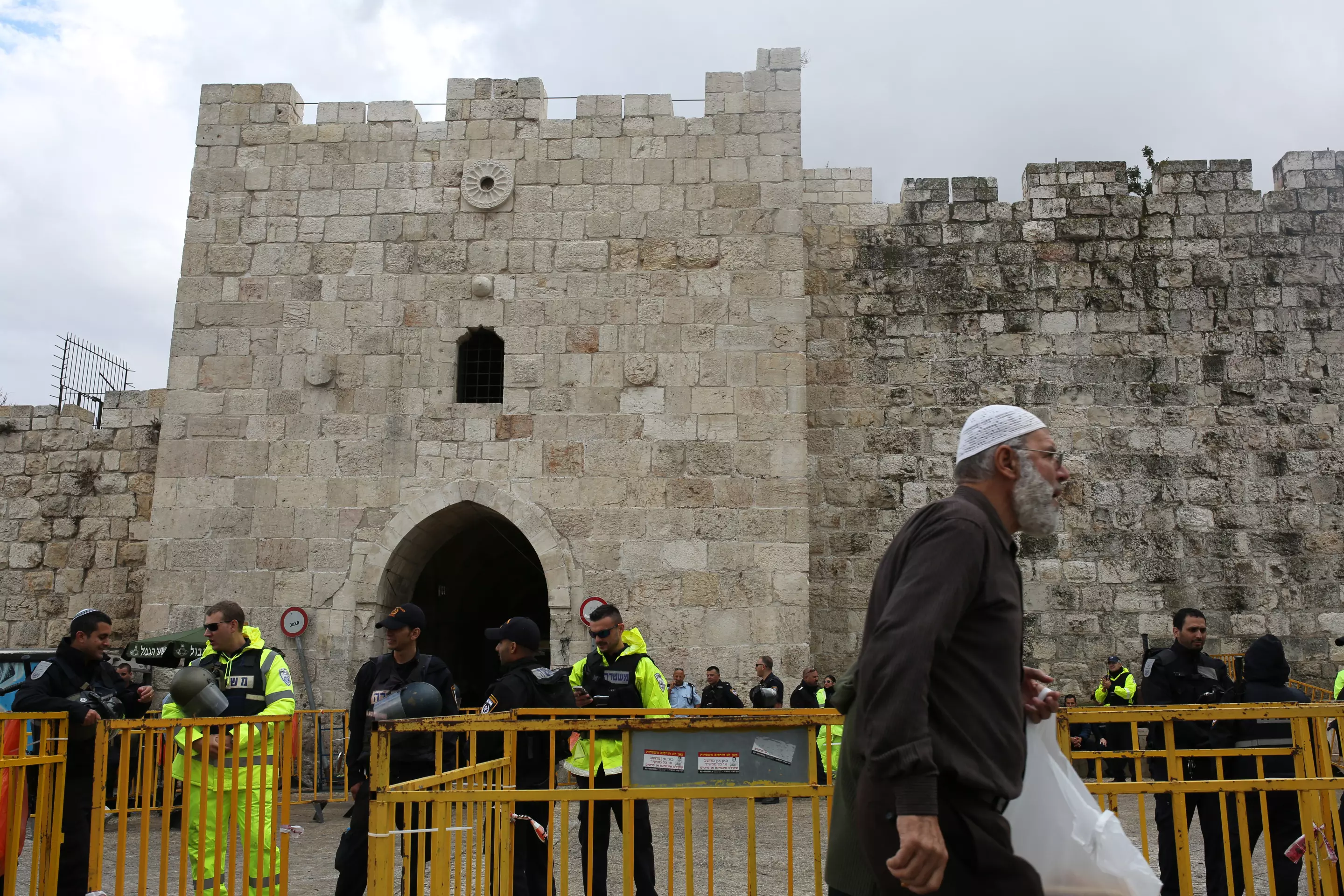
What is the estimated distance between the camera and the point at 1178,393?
11.2 meters

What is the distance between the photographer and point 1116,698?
29.2 feet

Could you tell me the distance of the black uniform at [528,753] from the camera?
16.9ft

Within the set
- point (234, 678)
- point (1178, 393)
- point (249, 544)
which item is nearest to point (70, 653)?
point (234, 678)

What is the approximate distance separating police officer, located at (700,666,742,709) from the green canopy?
4.25 m

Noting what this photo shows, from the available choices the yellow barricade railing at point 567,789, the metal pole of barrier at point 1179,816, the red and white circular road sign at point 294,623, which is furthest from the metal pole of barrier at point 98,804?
the red and white circular road sign at point 294,623

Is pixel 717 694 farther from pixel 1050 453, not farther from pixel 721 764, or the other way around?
pixel 1050 453

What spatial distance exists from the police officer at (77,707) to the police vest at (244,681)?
1.88ft

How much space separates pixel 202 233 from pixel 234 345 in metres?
1.22

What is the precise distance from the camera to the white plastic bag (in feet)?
8.07

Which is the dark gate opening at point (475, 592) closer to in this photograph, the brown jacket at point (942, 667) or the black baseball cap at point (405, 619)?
the black baseball cap at point (405, 619)

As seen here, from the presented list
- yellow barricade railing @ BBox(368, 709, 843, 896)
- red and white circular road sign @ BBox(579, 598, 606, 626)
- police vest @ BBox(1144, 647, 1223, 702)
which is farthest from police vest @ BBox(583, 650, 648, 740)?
red and white circular road sign @ BBox(579, 598, 606, 626)

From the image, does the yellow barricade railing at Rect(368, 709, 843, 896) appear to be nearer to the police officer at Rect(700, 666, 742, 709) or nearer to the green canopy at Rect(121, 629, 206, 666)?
the police officer at Rect(700, 666, 742, 709)

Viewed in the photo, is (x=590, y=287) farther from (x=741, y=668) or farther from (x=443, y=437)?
(x=741, y=668)

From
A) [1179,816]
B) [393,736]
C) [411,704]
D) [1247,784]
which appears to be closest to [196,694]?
[393,736]
